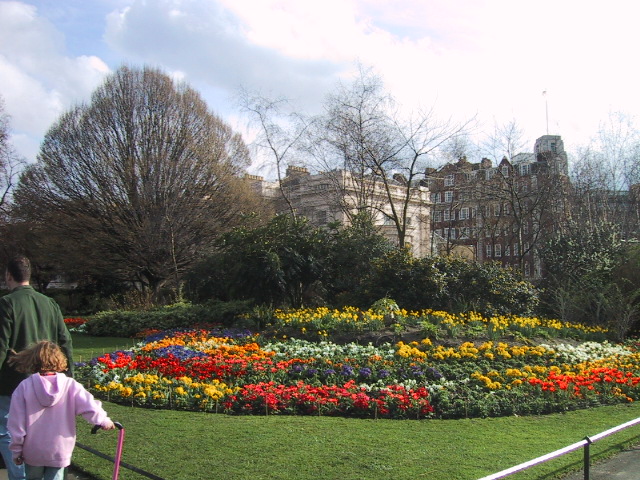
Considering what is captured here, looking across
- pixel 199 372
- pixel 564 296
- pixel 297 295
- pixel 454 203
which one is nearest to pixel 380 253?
Answer: pixel 297 295

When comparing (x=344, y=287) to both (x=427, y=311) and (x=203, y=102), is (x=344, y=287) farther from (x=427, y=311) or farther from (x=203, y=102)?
(x=203, y=102)

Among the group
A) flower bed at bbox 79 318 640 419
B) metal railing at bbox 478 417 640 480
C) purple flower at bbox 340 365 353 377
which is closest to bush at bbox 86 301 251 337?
flower bed at bbox 79 318 640 419

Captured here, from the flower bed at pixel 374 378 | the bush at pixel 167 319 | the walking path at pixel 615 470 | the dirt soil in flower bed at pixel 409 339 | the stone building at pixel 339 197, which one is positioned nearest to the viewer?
the walking path at pixel 615 470

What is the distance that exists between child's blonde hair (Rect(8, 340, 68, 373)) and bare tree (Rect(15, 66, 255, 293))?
25.7m

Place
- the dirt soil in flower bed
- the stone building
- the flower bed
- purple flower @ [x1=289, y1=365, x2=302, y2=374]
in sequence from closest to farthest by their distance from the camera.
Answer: the flower bed < purple flower @ [x1=289, y1=365, x2=302, y2=374] < the dirt soil in flower bed < the stone building

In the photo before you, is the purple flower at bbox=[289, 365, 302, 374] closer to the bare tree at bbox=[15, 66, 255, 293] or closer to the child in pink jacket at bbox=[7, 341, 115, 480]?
the child in pink jacket at bbox=[7, 341, 115, 480]

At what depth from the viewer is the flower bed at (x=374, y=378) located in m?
7.54

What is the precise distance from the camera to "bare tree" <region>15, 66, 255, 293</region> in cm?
2983

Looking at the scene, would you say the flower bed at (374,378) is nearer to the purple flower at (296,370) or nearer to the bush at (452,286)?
the purple flower at (296,370)

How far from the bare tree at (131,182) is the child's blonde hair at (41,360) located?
84.2 ft

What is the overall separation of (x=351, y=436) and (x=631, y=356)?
24.0 ft

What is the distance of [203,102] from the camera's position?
3300 cm

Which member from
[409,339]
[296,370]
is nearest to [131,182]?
[409,339]

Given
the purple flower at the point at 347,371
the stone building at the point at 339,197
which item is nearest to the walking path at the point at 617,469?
the purple flower at the point at 347,371
